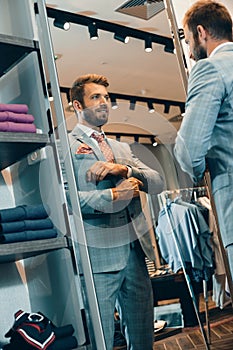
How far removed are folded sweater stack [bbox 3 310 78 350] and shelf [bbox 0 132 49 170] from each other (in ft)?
2.04

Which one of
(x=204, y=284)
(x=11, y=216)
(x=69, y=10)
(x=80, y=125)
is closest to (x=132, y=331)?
(x=204, y=284)

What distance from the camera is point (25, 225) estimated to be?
1.88m

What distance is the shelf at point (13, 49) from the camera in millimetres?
2021

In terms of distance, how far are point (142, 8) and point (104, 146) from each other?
0.70 metres

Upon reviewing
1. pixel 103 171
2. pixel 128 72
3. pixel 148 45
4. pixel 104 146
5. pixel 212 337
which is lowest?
pixel 212 337

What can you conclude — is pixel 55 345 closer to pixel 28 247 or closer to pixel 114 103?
pixel 28 247

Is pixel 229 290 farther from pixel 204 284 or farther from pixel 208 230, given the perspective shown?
pixel 208 230

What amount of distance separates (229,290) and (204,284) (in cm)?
12

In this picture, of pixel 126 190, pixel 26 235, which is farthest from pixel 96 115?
pixel 26 235

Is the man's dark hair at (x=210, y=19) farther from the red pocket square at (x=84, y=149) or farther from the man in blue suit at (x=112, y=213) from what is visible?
the red pocket square at (x=84, y=149)

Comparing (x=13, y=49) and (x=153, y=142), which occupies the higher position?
(x=13, y=49)

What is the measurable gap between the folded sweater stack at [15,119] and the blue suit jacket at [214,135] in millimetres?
633

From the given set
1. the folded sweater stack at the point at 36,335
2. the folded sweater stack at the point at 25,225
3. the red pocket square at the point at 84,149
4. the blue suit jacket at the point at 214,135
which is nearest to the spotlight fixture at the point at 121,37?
the blue suit jacket at the point at 214,135

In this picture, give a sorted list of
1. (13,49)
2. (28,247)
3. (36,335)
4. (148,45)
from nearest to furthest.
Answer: (36,335) < (28,247) < (13,49) < (148,45)
